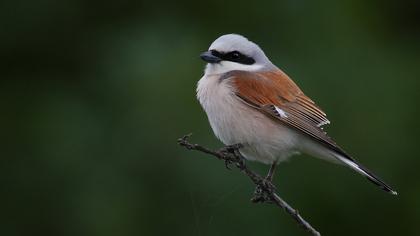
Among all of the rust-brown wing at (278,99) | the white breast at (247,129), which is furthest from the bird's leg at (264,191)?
the rust-brown wing at (278,99)

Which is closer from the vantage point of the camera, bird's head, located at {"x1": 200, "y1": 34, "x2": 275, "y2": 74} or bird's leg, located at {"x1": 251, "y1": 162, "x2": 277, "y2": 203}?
bird's leg, located at {"x1": 251, "y1": 162, "x2": 277, "y2": 203}

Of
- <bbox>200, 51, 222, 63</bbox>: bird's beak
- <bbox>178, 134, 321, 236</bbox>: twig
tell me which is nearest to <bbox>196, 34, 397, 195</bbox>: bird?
<bbox>200, 51, 222, 63</bbox>: bird's beak

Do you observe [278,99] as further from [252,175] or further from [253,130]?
[252,175]

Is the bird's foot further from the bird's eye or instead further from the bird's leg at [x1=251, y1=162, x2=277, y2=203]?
the bird's eye

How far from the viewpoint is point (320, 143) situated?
14.9 feet

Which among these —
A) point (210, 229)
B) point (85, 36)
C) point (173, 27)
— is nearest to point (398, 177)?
point (210, 229)

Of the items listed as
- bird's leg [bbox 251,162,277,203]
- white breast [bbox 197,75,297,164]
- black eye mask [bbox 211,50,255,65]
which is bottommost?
→ bird's leg [bbox 251,162,277,203]

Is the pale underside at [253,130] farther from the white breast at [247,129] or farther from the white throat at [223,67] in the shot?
the white throat at [223,67]

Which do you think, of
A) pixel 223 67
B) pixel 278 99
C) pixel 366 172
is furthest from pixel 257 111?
pixel 366 172

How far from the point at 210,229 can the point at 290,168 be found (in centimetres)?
61

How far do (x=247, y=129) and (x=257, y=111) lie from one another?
15cm

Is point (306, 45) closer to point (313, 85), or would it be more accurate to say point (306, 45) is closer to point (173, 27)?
point (313, 85)

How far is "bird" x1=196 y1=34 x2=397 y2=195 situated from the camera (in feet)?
15.2

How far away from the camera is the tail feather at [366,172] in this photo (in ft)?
14.0
